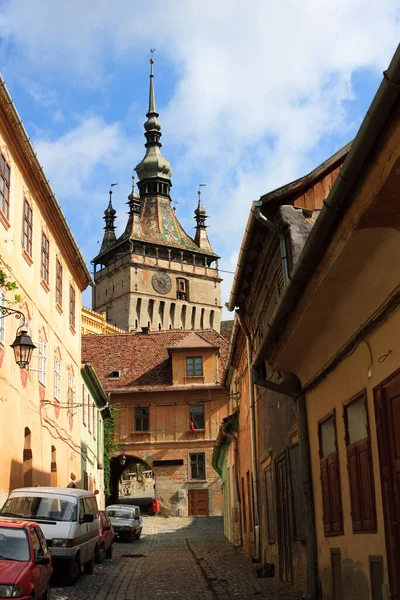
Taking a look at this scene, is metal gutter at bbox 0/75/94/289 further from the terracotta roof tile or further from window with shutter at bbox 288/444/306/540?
the terracotta roof tile

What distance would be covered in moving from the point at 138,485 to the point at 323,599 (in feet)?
180

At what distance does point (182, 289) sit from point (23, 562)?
96906mm

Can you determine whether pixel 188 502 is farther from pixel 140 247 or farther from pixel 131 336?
pixel 140 247

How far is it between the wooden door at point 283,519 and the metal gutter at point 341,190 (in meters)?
5.12

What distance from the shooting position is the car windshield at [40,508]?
1502 centimetres

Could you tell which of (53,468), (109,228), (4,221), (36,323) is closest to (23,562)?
(4,221)

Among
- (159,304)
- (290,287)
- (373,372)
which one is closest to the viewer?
(373,372)

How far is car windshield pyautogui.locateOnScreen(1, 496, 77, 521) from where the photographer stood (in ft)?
49.3

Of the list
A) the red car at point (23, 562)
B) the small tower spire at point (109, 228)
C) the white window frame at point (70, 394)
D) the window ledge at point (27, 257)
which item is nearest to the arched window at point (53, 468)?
the white window frame at point (70, 394)

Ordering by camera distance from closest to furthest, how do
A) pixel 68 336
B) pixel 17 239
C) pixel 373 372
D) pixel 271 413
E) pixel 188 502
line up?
pixel 373 372, pixel 271 413, pixel 17 239, pixel 68 336, pixel 188 502

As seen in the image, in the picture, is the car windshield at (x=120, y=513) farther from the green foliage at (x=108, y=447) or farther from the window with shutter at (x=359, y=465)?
the window with shutter at (x=359, y=465)

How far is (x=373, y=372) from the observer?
8.14 metres

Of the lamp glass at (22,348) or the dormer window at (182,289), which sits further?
the dormer window at (182,289)

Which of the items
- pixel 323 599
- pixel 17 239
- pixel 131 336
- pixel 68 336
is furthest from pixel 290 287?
pixel 131 336
